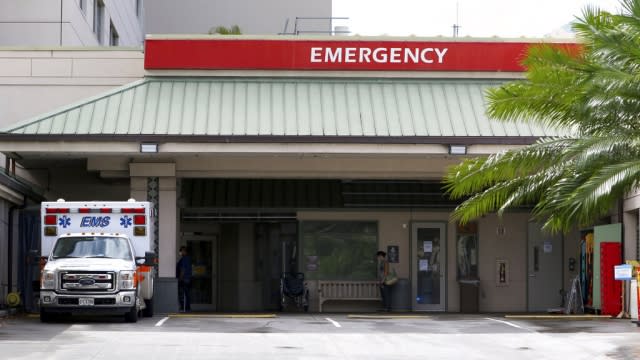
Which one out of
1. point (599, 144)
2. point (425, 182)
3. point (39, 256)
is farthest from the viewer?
point (425, 182)

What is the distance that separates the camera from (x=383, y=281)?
32.3 metres

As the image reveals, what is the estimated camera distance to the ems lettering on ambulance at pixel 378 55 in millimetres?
30188

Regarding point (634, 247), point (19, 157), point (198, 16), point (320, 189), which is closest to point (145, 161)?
point (19, 157)

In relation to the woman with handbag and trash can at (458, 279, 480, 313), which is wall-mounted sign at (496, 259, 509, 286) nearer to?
trash can at (458, 279, 480, 313)

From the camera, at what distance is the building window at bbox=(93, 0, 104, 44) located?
4288 cm

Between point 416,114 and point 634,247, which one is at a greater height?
point 416,114

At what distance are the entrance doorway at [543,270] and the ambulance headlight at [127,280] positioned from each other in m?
13.8

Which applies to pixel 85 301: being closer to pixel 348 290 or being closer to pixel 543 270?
pixel 348 290

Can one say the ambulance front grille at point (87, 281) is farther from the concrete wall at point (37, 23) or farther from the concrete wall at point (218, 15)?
the concrete wall at point (218, 15)

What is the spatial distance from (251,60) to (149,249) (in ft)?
22.9

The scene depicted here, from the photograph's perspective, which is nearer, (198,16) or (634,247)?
(634,247)

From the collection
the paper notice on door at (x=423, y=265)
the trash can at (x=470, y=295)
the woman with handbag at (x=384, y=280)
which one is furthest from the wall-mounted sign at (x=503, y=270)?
the woman with handbag at (x=384, y=280)

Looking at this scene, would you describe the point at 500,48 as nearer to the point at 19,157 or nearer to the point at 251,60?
the point at 251,60

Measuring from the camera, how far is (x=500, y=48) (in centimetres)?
3011
